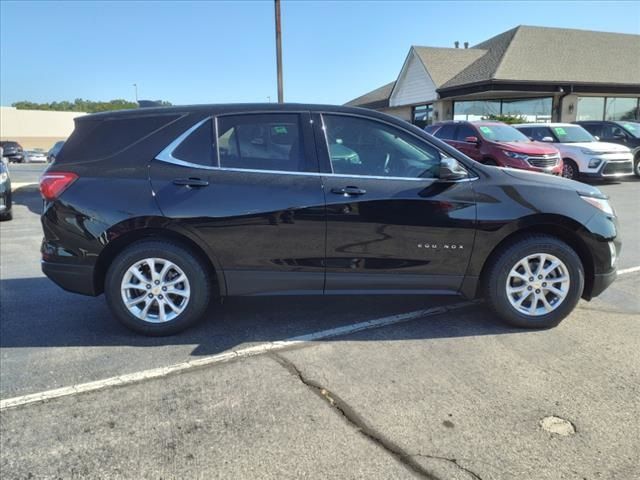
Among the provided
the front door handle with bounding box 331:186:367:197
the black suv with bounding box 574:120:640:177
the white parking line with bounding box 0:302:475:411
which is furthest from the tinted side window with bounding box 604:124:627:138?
the front door handle with bounding box 331:186:367:197

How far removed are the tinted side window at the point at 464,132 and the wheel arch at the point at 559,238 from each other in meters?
9.09

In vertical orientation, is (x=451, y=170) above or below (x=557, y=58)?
below

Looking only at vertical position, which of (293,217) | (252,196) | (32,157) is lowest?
(293,217)

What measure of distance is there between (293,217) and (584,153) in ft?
41.1

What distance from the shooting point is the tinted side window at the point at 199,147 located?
3783mm

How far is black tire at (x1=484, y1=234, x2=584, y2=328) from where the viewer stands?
389cm

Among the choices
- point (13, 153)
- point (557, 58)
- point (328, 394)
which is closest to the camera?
point (328, 394)

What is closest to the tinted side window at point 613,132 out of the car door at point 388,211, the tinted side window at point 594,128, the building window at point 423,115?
the tinted side window at point 594,128

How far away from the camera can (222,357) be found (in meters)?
3.57

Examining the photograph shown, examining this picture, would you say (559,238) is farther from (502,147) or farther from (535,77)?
(535,77)

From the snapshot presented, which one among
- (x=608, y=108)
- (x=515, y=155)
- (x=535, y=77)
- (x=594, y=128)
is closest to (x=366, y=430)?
(x=515, y=155)

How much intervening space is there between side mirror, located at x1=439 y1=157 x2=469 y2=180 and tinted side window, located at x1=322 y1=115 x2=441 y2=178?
0.11 metres

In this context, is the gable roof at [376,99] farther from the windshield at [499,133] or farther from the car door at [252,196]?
the car door at [252,196]

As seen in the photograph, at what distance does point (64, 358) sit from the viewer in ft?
11.9
